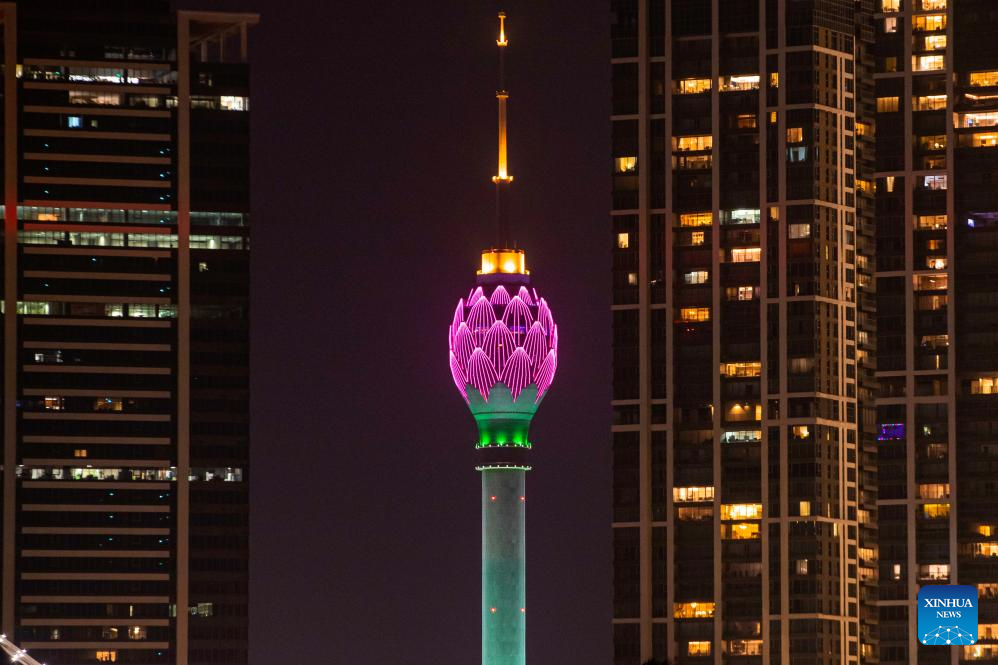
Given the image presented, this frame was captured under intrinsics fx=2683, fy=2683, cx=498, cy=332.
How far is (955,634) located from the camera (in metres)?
139

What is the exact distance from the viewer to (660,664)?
460ft

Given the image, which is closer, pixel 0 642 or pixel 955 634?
pixel 0 642

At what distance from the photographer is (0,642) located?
108 metres

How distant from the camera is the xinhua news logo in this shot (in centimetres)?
14125

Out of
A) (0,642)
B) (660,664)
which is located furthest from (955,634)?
(0,642)

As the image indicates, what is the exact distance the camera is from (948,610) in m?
147

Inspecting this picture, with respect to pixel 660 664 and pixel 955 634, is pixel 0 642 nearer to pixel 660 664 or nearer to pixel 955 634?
pixel 660 664

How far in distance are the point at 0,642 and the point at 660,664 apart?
4348 cm

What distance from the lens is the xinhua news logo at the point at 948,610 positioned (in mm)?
141250

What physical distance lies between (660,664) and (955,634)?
15367mm

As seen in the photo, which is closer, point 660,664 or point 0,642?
point 0,642

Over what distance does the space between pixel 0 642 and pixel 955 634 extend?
53892mm
